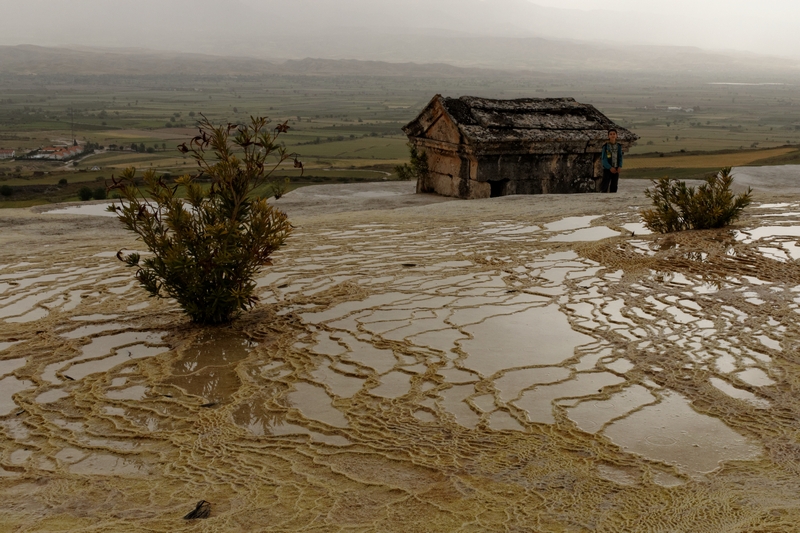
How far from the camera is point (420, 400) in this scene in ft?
13.4

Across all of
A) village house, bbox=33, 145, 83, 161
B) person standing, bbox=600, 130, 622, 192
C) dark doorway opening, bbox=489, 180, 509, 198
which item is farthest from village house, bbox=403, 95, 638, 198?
village house, bbox=33, 145, 83, 161

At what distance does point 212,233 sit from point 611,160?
8699 mm

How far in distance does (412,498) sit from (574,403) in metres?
1.22

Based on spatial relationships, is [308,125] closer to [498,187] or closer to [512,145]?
[498,187]

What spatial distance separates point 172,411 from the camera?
4.04 metres

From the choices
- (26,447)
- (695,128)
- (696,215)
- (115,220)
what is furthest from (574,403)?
(695,128)

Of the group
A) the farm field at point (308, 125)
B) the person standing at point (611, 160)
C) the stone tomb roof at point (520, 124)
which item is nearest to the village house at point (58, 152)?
the farm field at point (308, 125)

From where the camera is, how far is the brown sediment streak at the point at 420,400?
3.08 m

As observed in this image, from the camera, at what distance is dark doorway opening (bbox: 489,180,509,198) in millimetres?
13062

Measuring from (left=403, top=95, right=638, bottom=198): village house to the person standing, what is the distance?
1.88ft

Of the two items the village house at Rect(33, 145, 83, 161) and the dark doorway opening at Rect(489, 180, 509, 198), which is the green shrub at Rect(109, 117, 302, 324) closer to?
the dark doorway opening at Rect(489, 180, 509, 198)

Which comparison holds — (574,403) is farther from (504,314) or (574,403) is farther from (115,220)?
(115,220)

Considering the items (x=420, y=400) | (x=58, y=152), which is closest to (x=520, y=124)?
(x=420, y=400)

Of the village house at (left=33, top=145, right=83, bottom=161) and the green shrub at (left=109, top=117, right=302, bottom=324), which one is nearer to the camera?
the green shrub at (left=109, top=117, right=302, bottom=324)
